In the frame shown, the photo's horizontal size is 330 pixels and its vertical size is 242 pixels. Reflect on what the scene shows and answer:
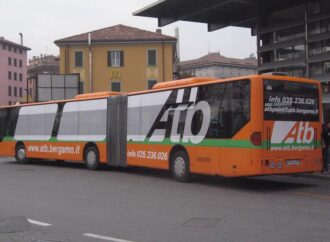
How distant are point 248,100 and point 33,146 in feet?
41.9

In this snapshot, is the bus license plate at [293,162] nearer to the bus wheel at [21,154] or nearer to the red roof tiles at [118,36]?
the bus wheel at [21,154]

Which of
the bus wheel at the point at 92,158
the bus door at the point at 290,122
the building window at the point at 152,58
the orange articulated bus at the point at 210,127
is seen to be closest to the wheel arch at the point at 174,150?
the orange articulated bus at the point at 210,127

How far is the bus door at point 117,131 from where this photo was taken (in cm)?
1752

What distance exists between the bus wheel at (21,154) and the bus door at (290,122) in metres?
13.9

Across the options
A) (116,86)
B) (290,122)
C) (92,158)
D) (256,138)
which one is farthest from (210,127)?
(116,86)

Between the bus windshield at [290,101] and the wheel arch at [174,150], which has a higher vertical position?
the bus windshield at [290,101]

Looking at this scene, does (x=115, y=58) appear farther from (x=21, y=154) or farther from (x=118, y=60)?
(x=21, y=154)

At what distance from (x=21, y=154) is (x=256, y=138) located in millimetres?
14069

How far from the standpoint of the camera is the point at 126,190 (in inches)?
509

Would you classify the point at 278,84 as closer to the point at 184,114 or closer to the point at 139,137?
the point at 184,114

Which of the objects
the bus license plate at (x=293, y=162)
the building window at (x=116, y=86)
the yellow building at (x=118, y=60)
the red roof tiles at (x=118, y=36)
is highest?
the red roof tiles at (x=118, y=36)

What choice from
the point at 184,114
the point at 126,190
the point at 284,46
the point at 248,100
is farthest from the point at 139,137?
the point at 284,46

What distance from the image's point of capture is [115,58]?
55.7m

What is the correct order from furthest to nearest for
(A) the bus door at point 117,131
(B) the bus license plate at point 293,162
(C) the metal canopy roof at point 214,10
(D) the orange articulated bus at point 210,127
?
(C) the metal canopy roof at point 214,10, (A) the bus door at point 117,131, (B) the bus license plate at point 293,162, (D) the orange articulated bus at point 210,127
